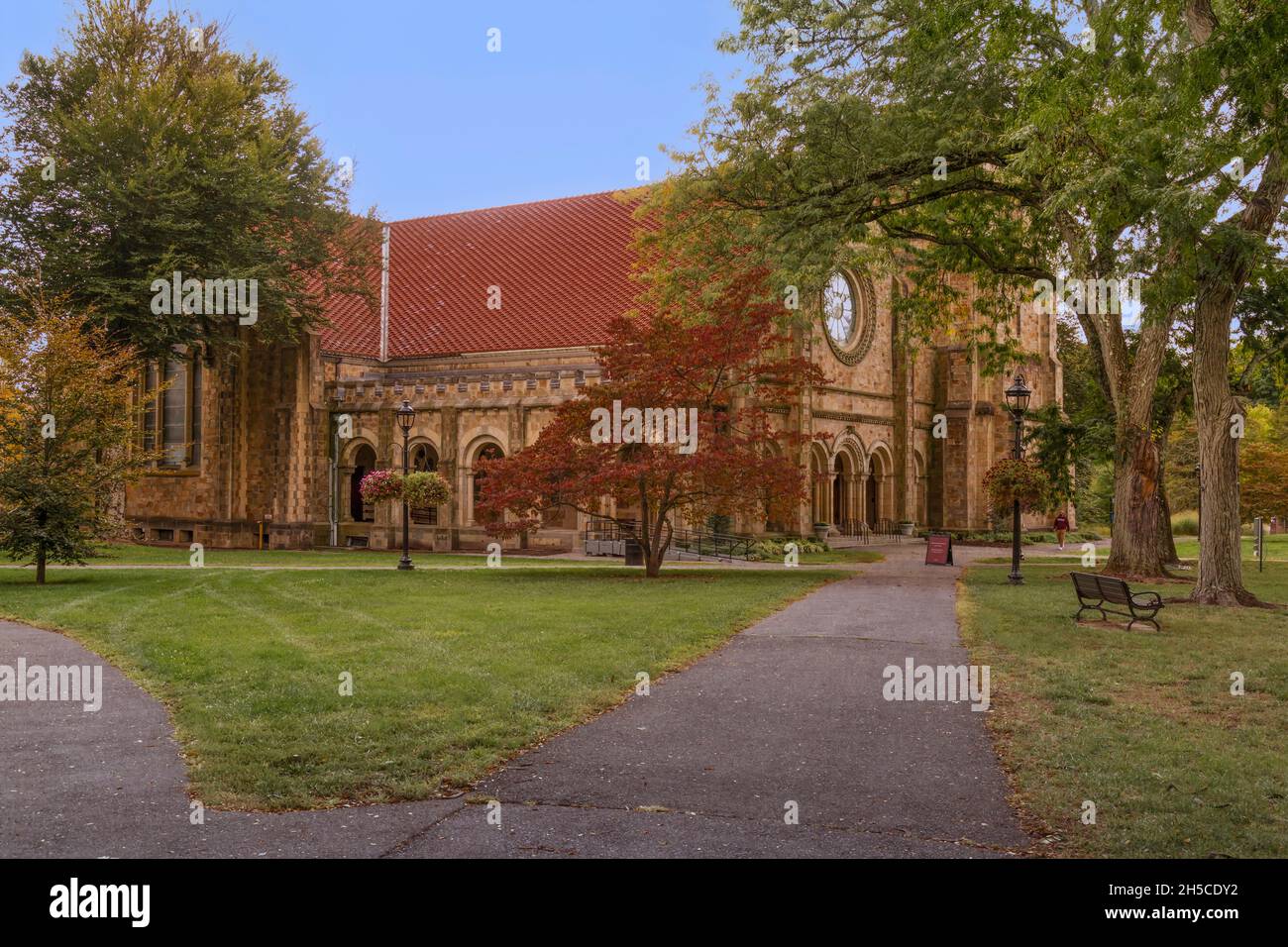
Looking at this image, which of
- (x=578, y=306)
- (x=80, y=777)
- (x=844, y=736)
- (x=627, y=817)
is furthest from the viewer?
(x=578, y=306)

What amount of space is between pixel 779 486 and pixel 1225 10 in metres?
11.7

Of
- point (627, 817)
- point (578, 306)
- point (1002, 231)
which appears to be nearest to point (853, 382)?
point (578, 306)

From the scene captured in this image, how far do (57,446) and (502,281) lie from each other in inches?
888

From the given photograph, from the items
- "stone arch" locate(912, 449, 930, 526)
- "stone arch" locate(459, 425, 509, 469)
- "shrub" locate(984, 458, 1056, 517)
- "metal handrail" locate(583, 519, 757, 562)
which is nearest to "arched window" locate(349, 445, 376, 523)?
"stone arch" locate(459, 425, 509, 469)

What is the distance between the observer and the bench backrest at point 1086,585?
14.6 metres

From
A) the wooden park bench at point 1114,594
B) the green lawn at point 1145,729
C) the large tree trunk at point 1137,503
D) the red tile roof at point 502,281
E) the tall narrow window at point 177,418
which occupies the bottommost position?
the green lawn at point 1145,729

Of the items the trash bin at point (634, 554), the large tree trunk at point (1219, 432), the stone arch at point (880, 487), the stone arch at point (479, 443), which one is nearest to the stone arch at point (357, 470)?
the stone arch at point (479, 443)

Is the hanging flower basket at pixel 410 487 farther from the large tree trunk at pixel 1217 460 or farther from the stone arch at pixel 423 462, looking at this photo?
the large tree trunk at pixel 1217 460

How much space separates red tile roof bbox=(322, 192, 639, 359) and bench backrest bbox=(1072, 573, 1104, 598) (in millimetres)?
20936

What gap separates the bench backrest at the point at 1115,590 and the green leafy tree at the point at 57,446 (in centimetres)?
1683

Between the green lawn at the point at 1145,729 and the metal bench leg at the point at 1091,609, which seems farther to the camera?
the metal bench leg at the point at 1091,609

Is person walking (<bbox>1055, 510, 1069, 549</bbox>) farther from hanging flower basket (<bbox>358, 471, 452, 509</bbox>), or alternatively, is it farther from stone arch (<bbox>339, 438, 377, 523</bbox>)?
stone arch (<bbox>339, 438, 377, 523</bbox>)

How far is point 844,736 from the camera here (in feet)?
26.2

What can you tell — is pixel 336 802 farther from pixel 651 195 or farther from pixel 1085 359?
pixel 1085 359
